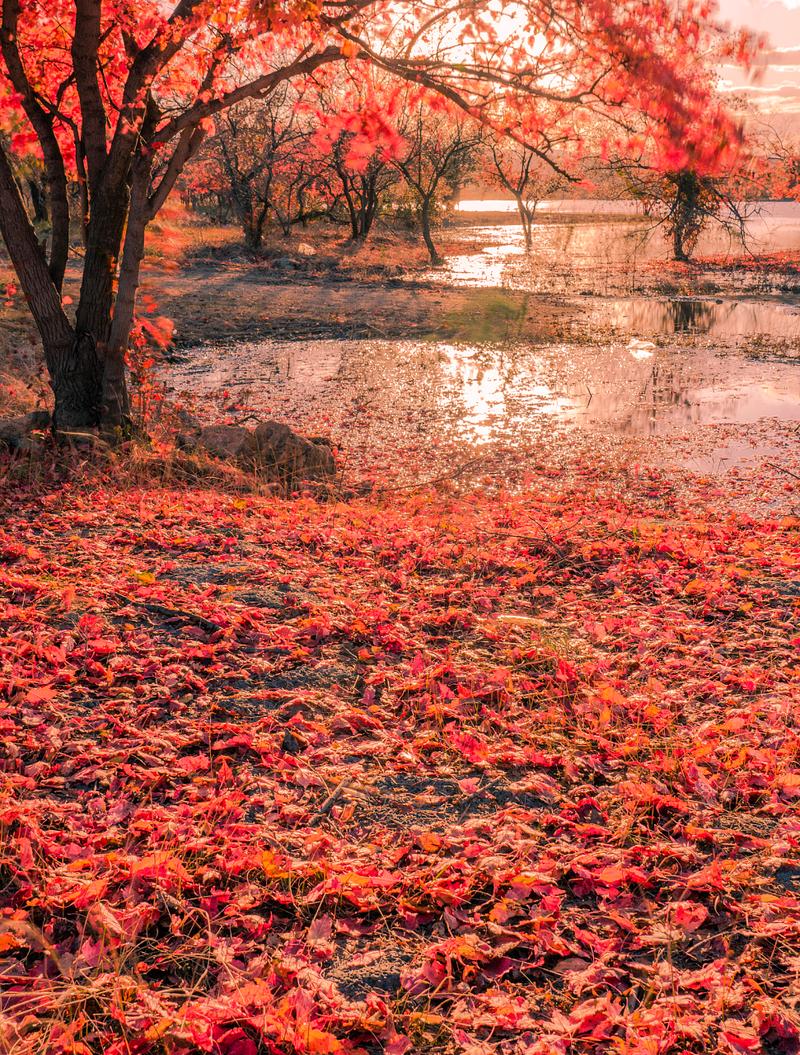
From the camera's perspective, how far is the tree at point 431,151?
3440cm

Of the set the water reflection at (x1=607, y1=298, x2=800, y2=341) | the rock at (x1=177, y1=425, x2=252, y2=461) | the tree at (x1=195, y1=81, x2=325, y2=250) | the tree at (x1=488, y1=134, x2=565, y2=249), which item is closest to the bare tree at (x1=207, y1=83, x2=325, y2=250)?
the tree at (x1=195, y1=81, x2=325, y2=250)

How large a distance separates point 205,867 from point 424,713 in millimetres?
1626

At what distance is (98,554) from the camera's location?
573 centimetres

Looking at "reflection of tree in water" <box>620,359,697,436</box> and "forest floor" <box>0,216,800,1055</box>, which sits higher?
"reflection of tree in water" <box>620,359,697,436</box>

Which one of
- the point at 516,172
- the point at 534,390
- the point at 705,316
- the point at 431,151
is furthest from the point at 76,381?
the point at 516,172

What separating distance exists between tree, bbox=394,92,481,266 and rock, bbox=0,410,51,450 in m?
27.2

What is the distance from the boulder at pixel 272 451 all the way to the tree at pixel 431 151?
25595 mm

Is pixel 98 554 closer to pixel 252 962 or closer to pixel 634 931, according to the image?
pixel 252 962

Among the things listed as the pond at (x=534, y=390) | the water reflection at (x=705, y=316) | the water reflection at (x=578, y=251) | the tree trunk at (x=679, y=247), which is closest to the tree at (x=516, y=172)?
the water reflection at (x=578, y=251)

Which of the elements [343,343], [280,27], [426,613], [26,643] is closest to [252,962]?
[26,643]

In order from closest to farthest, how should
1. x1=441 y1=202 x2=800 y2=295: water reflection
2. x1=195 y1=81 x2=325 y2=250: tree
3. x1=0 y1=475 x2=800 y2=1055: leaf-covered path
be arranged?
1. x1=0 y1=475 x2=800 y2=1055: leaf-covered path
2. x1=441 y1=202 x2=800 y2=295: water reflection
3. x1=195 y1=81 x2=325 y2=250: tree

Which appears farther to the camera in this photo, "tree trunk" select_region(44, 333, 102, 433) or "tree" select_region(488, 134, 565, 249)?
"tree" select_region(488, 134, 565, 249)

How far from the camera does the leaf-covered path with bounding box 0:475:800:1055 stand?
2.46 meters

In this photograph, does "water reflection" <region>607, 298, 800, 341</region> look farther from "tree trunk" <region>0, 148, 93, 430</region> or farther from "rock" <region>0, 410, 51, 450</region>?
"rock" <region>0, 410, 51, 450</region>
